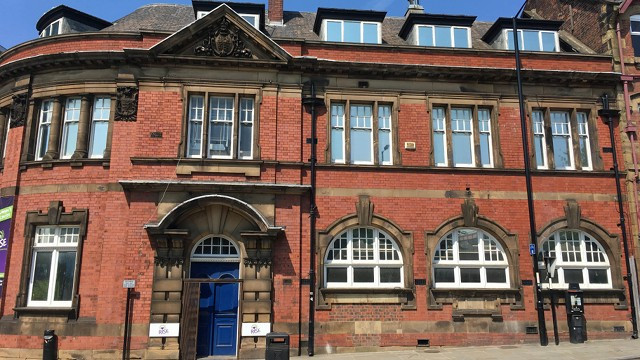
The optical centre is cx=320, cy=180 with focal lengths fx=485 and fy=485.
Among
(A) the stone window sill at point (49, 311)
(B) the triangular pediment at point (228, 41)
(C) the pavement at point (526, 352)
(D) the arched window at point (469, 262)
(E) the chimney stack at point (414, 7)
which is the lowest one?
(C) the pavement at point (526, 352)

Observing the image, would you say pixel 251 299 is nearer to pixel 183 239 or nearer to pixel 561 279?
A: pixel 183 239

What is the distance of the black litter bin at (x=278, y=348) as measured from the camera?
11266mm

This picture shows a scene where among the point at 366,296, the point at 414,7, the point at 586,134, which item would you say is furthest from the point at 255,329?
the point at 414,7

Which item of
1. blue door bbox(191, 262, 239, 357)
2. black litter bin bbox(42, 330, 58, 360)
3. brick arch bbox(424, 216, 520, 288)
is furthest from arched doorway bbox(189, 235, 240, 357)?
brick arch bbox(424, 216, 520, 288)

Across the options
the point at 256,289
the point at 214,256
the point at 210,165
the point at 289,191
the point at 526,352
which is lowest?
the point at 526,352

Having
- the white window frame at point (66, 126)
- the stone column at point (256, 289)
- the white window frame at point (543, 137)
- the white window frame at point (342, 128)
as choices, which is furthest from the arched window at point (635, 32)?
the white window frame at point (66, 126)

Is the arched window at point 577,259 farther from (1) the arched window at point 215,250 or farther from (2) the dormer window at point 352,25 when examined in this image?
(1) the arched window at point 215,250

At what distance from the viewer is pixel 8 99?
1619 centimetres

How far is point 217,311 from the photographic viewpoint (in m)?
13.8

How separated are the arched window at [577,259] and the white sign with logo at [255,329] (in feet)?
28.1

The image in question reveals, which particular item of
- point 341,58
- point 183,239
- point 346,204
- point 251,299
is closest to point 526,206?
point 346,204

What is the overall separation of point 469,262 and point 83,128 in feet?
41.4

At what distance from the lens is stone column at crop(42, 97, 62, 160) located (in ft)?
49.1

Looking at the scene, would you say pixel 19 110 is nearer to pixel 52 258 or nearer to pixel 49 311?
pixel 52 258
